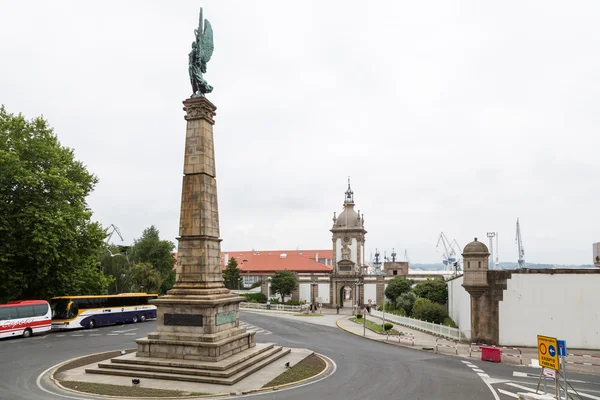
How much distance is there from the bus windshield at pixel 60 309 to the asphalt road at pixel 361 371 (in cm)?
214

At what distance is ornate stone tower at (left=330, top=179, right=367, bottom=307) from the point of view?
67.1 metres

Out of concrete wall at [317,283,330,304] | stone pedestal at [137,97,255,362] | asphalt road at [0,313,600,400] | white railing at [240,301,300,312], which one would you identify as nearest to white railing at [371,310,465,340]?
asphalt road at [0,313,600,400]

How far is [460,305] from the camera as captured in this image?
33.6m

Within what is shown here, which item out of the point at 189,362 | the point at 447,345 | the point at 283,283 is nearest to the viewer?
the point at 189,362

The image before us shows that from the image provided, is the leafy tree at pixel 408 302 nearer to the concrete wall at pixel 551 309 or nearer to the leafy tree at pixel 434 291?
the leafy tree at pixel 434 291

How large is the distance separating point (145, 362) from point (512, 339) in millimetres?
20325

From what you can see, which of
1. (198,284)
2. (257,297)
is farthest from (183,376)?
(257,297)

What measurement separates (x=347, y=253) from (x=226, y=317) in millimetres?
49955

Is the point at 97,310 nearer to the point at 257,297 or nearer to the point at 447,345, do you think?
the point at 447,345

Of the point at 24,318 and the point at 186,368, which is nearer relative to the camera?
the point at 186,368

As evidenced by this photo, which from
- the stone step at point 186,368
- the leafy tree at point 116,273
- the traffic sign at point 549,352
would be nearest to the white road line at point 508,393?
the traffic sign at point 549,352

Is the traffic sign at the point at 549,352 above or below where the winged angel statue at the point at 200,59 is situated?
below

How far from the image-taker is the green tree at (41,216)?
29016mm

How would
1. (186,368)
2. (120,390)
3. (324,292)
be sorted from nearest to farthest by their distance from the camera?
(120,390), (186,368), (324,292)
